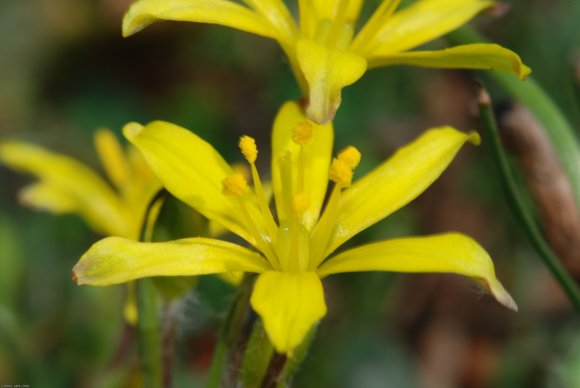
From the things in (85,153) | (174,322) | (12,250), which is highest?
(85,153)

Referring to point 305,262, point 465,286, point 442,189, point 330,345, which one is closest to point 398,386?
point 330,345

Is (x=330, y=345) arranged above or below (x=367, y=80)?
below

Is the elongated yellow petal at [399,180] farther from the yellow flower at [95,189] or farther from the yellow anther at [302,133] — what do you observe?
the yellow flower at [95,189]

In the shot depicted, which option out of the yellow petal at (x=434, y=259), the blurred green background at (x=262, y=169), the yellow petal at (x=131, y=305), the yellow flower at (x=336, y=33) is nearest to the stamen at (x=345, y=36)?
the yellow flower at (x=336, y=33)

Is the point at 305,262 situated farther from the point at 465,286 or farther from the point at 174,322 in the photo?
the point at 465,286

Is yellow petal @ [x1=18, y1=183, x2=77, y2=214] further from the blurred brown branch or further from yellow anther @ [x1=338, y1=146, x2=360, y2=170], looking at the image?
the blurred brown branch

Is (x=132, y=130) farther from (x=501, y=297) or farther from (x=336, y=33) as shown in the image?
(x=501, y=297)

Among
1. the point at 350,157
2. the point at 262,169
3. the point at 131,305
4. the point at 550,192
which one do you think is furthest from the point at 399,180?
the point at 262,169

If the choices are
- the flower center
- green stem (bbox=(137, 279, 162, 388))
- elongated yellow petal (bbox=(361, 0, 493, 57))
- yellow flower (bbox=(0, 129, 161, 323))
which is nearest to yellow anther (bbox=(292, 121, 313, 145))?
the flower center

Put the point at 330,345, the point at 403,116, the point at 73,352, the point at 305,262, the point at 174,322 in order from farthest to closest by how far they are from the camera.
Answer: the point at 403,116 < the point at 330,345 < the point at 73,352 < the point at 174,322 < the point at 305,262
